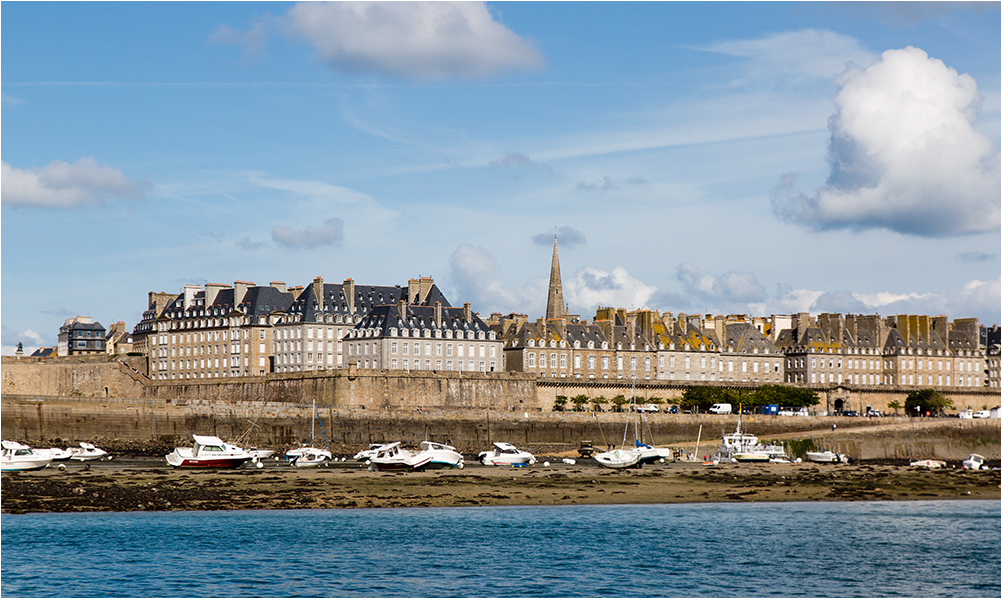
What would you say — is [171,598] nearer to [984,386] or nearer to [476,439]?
[476,439]

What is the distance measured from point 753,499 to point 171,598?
24.9 metres

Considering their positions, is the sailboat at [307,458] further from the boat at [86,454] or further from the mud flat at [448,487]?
the boat at [86,454]

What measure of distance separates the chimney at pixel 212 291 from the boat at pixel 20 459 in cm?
5217

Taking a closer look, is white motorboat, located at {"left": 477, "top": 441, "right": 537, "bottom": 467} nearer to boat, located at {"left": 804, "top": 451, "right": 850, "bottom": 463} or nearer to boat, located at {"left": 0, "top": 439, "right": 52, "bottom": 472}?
boat, located at {"left": 804, "top": 451, "right": 850, "bottom": 463}

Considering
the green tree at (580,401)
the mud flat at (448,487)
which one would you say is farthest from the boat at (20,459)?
the green tree at (580,401)

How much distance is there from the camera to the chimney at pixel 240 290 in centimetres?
9638

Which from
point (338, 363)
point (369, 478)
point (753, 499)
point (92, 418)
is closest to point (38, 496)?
point (369, 478)

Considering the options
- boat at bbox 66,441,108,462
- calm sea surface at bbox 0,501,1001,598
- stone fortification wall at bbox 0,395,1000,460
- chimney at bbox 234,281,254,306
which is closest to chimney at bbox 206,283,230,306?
chimney at bbox 234,281,254,306

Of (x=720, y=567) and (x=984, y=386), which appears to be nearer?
(x=720, y=567)

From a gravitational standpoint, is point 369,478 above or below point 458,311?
below

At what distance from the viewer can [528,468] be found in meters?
54.1

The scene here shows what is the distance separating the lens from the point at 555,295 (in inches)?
4692

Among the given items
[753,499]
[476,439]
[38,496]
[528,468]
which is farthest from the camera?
[476,439]

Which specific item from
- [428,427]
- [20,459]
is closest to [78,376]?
[428,427]
